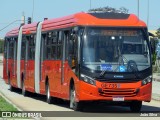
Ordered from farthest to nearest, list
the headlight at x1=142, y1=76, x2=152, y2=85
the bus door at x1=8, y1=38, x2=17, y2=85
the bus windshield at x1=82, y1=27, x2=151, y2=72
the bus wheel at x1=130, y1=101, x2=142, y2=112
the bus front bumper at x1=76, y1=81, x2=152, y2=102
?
1. the bus door at x1=8, y1=38, x2=17, y2=85
2. the bus wheel at x1=130, y1=101, x2=142, y2=112
3. the headlight at x1=142, y1=76, x2=152, y2=85
4. the bus windshield at x1=82, y1=27, x2=151, y2=72
5. the bus front bumper at x1=76, y1=81, x2=152, y2=102

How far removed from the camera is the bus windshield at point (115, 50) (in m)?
18.9

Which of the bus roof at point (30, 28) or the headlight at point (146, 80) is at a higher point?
the bus roof at point (30, 28)

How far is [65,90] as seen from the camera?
20.9 meters

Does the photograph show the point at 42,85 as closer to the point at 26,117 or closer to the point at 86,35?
the point at 86,35

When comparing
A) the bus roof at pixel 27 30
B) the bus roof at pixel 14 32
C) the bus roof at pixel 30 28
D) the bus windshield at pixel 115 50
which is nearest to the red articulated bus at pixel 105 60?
the bus windshield at pixel 115 50

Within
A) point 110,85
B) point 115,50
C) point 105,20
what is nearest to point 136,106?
point 110,85

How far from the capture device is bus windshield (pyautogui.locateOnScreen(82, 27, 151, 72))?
18.9m

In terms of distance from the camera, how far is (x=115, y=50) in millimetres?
19141

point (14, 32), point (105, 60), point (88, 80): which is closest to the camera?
point (88, 80)

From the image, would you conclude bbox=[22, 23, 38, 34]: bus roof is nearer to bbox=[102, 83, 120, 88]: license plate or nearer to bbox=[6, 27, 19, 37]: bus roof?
bbox=[6, 27, 19, 37]: bus roof

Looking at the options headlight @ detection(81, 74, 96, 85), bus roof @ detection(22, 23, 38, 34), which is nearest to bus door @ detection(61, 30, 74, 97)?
headlight @ detection(81, 74, 96, 85)

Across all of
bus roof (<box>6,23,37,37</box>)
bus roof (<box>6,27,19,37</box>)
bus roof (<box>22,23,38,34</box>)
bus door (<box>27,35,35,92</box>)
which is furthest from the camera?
bus roof (<box>6,27,19,37</box>)

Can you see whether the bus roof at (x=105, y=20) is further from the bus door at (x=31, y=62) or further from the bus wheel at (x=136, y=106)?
the bus door at (x=31, y=62)

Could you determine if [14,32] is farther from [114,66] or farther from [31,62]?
[114,66]
